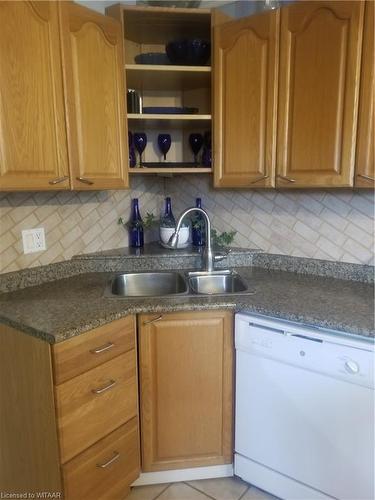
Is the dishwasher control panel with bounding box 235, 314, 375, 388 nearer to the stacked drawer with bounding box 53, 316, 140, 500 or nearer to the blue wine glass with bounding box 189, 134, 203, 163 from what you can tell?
the stacked drawer with bounding box 53, 316, 140, 500

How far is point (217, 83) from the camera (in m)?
1.84

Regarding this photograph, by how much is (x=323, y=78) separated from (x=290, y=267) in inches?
37.8

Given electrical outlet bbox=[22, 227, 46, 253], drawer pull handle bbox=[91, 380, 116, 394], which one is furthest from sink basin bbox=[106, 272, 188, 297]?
drawer pull handle bbox=[91, 380, 116, 394]

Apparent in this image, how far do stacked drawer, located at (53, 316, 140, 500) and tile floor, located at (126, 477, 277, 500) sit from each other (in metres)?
0.14

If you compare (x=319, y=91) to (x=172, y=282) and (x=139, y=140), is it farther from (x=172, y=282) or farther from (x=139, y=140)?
(x=172, y=282)

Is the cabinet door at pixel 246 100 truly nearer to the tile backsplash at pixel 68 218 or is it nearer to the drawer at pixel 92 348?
the tile backsplash at pixel 68 218

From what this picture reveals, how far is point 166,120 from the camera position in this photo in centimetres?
200

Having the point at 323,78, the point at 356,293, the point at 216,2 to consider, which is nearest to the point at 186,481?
the point at 356,293

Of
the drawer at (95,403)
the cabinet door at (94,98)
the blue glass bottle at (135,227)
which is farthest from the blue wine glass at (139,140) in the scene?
the drawer at (95,403)

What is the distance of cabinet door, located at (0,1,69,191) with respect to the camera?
4.55ft

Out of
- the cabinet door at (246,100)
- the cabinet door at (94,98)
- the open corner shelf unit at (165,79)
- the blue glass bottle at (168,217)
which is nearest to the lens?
the cabinet door at (94,98)

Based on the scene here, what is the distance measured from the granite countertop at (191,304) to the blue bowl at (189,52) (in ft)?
3.83

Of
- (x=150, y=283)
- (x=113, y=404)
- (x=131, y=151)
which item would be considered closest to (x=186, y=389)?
(x=113, y=404)

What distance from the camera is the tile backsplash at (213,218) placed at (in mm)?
1797
